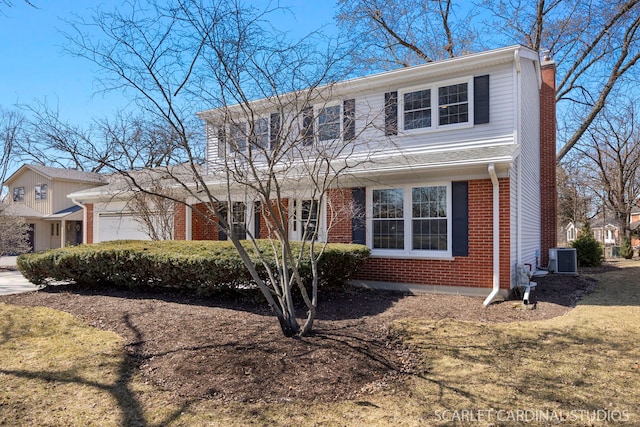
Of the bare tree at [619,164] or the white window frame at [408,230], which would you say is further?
the bare tree at [619,164]

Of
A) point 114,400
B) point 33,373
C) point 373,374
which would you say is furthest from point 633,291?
point 33,373

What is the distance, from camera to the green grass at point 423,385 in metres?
3.53

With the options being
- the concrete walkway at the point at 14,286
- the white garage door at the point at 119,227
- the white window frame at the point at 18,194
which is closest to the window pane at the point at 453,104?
the white garage door at the point at 119,227

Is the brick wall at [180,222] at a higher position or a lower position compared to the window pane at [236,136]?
lower

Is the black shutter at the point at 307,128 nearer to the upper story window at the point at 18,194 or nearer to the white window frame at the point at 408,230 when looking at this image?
the white window frame at the point at 408,230

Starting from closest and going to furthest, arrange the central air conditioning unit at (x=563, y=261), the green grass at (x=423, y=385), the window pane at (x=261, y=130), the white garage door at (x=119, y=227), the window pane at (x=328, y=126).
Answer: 1. the green grass at (x=423, y=385)
2. the window pane at (x=261, y=130)
3. the window pane at (x=328, y=126)
4. the central air conditioning unit at (x=563, y=261)
5. the white garage door at (x=119, y=227)

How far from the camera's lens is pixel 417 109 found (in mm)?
9922

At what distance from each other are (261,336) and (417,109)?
6932 millimetres

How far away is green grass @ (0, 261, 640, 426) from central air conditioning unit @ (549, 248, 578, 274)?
21.8ft

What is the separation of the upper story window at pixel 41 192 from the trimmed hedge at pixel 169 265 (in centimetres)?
2150

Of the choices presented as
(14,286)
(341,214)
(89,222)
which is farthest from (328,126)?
(89,222)

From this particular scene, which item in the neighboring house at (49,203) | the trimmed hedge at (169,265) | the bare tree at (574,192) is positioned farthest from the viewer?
the bare tree at (574,192)

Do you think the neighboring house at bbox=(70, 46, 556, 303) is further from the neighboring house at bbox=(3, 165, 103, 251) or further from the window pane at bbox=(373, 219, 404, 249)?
the neighboring house at bbox=(3, 165, 103, 251)

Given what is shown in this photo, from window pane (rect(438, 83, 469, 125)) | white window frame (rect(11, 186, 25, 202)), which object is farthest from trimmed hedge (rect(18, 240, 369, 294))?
white window frame (rect(11, 186, 25, 202))
